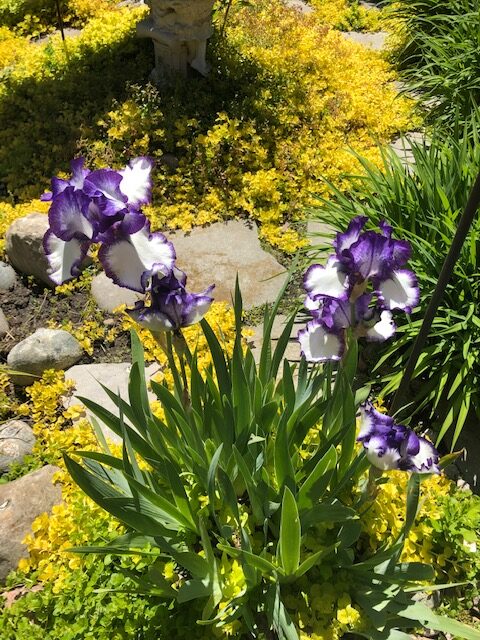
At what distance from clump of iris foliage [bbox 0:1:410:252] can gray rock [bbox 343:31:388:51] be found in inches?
19.2

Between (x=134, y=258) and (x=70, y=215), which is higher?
(x=70, y=215)

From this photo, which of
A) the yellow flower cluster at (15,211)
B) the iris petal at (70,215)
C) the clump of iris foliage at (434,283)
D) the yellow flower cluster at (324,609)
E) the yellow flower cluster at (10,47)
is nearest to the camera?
the iris petal at (70,215)

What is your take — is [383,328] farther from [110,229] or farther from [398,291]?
[110,229]

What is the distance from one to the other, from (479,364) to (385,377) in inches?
15.5

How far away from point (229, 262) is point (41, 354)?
1.21 metres

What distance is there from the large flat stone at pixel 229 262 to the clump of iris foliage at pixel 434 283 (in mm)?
577

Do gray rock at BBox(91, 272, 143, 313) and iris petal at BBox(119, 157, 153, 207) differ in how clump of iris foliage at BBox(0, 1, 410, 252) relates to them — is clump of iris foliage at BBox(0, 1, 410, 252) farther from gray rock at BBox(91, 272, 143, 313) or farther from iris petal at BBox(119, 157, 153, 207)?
iris petal at BBox(119, 157, 153, 207)

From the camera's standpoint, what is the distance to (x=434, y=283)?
262 centimetres

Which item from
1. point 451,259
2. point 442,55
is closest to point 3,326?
point 451,259

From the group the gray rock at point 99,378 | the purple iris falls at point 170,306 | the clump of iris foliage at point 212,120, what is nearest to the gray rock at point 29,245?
the clump of iris foliage at point 212,120

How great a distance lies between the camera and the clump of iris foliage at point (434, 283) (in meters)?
2.53

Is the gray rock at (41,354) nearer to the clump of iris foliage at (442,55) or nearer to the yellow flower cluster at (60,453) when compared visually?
the yellow flower cluster at (60,453)

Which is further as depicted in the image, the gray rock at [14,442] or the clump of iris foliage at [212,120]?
the clump of iris foliage at [212,120]

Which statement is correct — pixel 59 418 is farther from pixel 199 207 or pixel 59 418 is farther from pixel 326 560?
pixel 199 207
